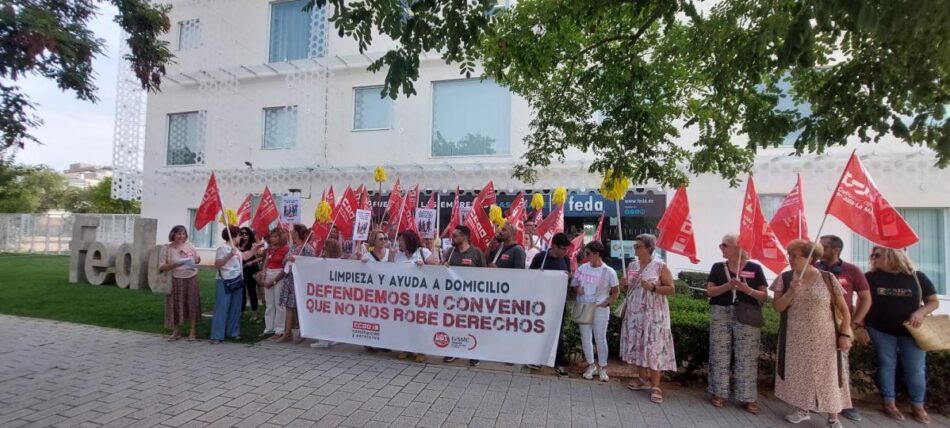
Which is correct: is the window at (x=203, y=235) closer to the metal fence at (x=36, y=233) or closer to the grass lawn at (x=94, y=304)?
the grass lawn at (x=94, y=304)

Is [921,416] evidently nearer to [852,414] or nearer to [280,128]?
[852,414]

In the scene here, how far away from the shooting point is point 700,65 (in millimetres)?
6191

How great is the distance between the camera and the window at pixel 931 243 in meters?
11.6

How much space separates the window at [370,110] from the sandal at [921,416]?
573 inches

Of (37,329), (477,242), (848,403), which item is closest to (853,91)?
(848,403)

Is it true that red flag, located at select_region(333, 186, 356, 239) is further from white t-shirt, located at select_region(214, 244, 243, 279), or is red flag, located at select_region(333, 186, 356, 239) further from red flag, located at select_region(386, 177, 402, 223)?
white t-shirt, located at select_region(214, 244, 243, 279)

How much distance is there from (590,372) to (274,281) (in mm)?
4897

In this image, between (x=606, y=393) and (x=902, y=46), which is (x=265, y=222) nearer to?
(x=606, y=393)

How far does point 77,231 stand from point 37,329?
24.1 feet

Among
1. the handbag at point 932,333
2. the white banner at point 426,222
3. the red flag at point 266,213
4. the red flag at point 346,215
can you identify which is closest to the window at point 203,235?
the red flag at point 266,213

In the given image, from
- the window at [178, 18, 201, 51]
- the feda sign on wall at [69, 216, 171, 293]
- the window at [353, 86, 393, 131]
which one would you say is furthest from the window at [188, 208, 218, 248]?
the window at [353, 86, 393, 131]

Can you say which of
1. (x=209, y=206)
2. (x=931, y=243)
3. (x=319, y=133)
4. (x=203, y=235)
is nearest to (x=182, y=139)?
(x=203, y=235)

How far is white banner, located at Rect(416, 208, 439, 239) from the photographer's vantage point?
30.1 feet

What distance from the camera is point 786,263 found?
18.4ft
